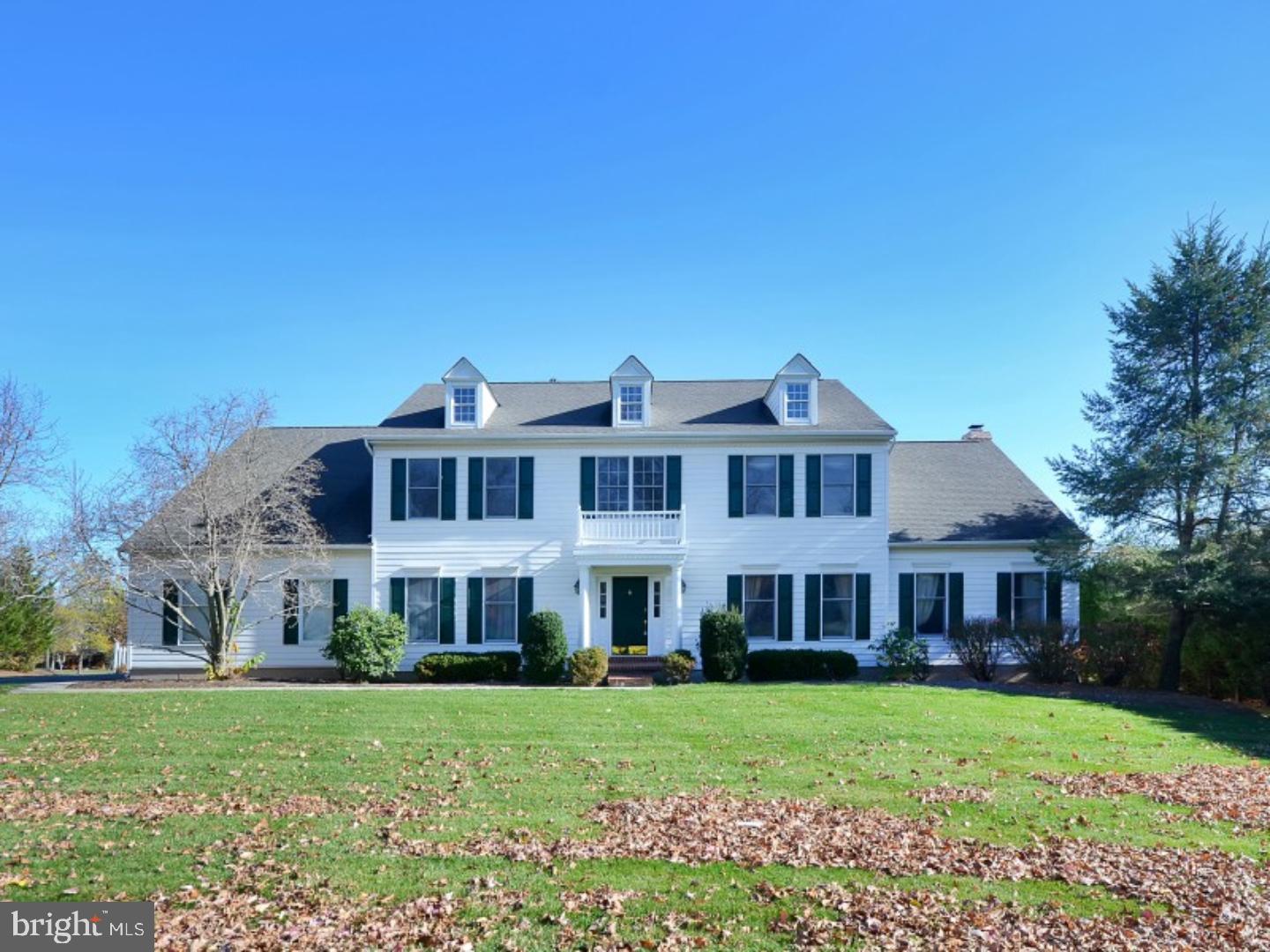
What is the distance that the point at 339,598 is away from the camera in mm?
23719

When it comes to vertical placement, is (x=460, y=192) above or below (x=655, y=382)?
above

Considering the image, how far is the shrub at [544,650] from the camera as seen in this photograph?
21.3 metres

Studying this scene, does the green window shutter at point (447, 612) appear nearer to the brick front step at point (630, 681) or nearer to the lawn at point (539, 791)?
the brick front step at point (630, 681)

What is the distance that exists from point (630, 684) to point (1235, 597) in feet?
41.6

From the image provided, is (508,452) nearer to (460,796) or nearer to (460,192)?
(460,192)

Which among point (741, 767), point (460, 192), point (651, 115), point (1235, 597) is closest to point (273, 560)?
point (460, 192)

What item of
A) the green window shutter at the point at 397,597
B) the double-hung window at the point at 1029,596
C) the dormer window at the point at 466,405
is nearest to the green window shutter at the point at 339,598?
the green window shutter at the point at 397,597

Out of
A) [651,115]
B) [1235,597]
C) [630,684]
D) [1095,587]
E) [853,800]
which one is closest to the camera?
[853,800]

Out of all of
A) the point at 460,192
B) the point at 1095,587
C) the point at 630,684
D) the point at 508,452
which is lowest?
the point at 630,684

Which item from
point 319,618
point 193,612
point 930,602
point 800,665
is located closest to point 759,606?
point 800,665

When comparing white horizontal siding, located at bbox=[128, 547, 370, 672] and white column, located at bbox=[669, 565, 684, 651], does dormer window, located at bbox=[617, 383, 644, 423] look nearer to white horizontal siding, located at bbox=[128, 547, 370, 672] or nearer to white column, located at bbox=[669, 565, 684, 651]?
white column, located at bbox=[669, 565, 684, 651]

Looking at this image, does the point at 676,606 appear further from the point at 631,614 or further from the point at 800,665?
the point at 800,665

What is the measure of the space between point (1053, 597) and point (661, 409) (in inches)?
442

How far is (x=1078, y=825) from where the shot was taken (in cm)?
878
